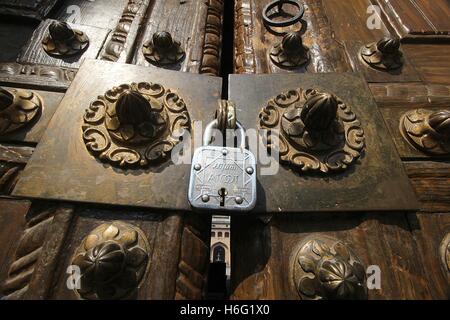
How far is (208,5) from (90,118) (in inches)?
28.9

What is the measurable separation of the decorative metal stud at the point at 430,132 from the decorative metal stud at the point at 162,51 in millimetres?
693

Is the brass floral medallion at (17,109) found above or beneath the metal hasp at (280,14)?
beneath

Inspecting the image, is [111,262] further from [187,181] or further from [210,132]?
[210,132]

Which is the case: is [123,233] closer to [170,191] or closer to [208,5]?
[170,191]

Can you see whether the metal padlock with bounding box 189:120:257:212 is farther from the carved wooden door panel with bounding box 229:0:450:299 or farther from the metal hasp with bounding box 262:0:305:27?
the metal hasp with bounding box 262:0:305:27

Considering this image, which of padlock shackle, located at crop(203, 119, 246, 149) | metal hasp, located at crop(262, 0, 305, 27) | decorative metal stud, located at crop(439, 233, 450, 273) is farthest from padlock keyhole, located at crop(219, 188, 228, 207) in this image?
metal hasp, located at crop(262, 0, 305, 27)

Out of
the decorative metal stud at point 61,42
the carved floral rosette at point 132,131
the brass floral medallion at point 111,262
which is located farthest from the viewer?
the decorative metal stud at point 61,42

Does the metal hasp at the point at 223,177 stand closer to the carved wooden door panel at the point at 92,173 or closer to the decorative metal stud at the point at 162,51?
the carved wooden door panel at the point at 92,173

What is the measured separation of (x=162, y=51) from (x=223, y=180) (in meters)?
0.54

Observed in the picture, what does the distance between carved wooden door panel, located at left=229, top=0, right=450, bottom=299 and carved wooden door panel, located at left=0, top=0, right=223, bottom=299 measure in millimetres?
124

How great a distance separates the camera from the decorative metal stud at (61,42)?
81 centimetres

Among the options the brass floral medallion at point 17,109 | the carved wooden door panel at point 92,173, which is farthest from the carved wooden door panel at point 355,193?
the brass floral medallion at point 17,109

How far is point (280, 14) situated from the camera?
1009 millimetres
